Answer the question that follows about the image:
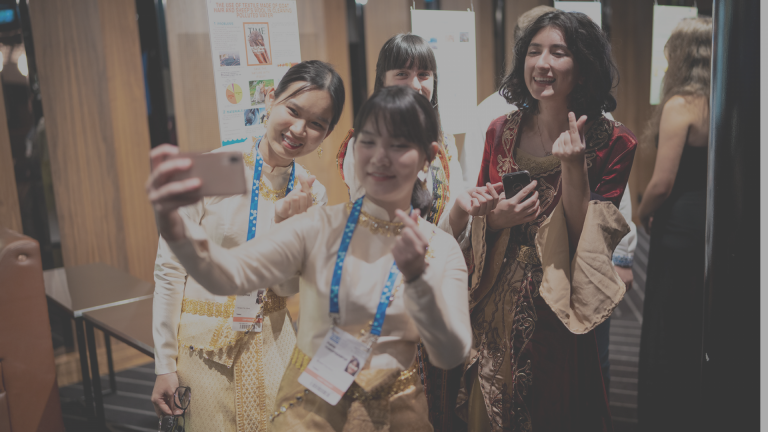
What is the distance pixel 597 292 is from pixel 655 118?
1.66 meters

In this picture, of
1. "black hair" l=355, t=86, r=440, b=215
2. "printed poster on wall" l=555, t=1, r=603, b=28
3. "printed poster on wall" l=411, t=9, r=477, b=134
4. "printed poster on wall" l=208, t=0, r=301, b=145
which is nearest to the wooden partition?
"printed poster on wall" l=555, t=1, r=603, b=28

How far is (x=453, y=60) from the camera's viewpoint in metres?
3.43

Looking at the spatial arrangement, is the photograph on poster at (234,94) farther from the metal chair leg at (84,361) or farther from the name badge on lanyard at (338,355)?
the name badge on lanyard at (338,355)

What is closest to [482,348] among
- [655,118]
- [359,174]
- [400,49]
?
[359,174]

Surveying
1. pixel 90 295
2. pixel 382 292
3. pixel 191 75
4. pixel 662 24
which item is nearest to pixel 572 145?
pixel 382 292

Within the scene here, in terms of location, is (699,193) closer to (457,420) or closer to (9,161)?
(457,420)

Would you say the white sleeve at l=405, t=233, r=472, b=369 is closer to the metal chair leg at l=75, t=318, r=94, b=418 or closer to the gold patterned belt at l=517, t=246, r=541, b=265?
the gold patterned belt at l=517, t=246, r=541, b=265

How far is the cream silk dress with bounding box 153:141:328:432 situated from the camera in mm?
1549

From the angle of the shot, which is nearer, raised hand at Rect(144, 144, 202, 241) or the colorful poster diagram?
raised hand at Rect(144, 144, 202, 241)

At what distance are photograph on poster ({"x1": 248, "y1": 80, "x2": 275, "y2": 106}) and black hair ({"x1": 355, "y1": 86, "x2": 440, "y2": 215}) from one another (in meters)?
1.52

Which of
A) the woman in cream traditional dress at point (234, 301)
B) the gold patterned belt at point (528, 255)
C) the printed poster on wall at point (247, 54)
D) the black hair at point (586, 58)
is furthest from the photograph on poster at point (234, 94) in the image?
the gold patterned belt at point (528, 255)

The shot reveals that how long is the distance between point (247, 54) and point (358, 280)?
1698 mm

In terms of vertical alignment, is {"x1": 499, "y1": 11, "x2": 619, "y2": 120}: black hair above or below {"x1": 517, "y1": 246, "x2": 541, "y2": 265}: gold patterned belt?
above

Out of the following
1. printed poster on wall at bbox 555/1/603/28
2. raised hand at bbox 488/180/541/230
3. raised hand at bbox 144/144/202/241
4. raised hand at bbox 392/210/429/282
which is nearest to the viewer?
raised hand at bbox 144/144/202/241
